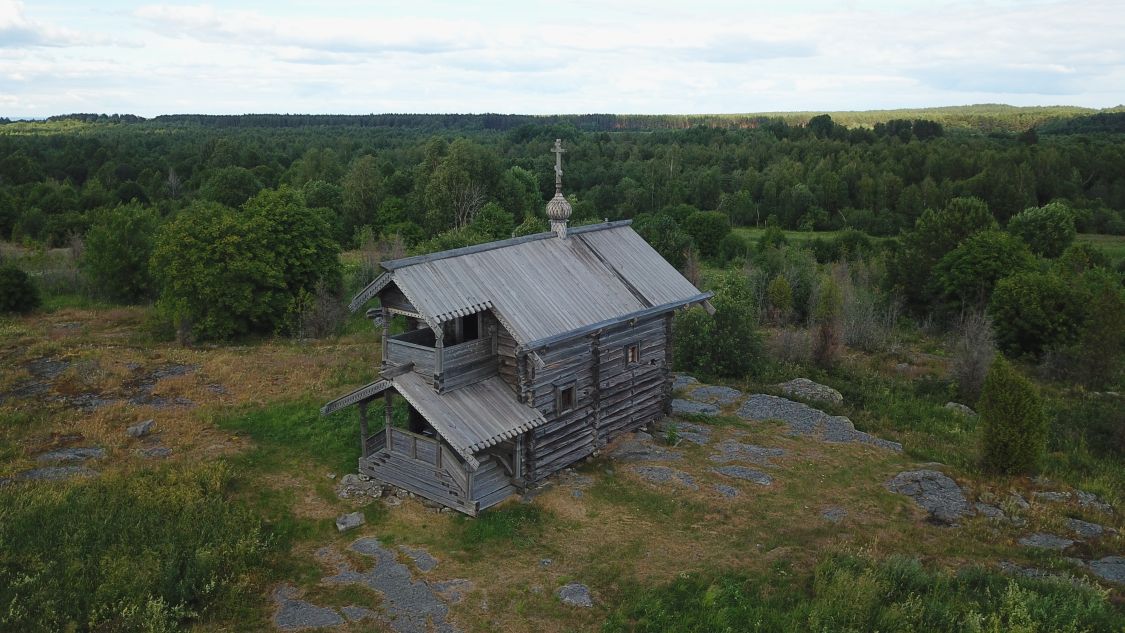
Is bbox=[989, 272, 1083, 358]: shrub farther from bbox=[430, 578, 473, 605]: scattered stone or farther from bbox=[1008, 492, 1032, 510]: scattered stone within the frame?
bbox=[430, 578, 473, 605]: scattered stone

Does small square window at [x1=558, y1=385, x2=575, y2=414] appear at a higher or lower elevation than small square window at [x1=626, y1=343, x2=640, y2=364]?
lower

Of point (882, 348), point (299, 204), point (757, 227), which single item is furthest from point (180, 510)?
point (757, 227)

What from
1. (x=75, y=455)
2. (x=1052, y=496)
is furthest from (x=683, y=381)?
(x=75, y=455)

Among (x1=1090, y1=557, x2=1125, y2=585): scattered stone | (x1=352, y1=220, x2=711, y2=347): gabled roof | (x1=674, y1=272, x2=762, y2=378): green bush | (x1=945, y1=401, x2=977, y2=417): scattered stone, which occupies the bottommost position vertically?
(x1=945, y1=401, x2=977, y2=417): scattered stone

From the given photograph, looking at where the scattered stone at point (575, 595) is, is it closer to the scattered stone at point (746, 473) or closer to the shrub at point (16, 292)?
the scattered stone at point (746, 473)

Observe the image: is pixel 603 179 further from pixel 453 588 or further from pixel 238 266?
pixel 453 588

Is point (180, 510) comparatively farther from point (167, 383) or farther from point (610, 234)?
point (610, 234)

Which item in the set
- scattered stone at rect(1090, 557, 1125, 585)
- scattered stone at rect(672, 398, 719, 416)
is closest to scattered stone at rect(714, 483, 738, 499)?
scattered stone at rect(672, 398, 719, 416)
